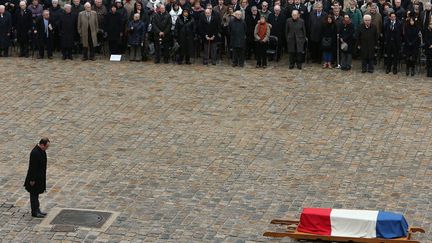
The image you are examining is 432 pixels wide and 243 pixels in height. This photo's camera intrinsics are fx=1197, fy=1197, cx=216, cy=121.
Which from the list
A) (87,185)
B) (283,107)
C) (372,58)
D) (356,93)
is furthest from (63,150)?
(372,58)

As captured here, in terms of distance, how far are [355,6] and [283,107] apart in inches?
226

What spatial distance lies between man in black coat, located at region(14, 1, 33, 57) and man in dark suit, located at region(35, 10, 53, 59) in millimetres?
335

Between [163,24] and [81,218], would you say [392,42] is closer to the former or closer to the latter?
[163,24]

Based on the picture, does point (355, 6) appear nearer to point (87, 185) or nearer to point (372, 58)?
point (372, 58)

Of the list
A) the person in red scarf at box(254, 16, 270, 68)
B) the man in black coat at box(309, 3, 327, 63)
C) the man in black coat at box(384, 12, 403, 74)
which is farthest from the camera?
the man in black coat at box(309, 3, 327, 63)

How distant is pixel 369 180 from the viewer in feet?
74.8

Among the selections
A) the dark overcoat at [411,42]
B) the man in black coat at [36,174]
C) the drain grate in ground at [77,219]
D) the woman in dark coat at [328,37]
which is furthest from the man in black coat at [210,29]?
the man in black coat at [36,174]

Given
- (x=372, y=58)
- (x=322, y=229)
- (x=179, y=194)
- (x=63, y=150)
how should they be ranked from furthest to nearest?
(x=372, y=58), (x=63, y=150), (x=179, y=194), (x=322, y=229)

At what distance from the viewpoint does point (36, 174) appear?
20719mm

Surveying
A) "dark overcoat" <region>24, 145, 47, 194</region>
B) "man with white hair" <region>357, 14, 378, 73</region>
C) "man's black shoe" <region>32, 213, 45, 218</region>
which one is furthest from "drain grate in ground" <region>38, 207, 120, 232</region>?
"man with white hair" <region>357, 14, 378, 73</region>

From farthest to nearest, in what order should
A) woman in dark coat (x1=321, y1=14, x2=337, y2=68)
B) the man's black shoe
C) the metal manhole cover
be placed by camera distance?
Answer: 1. woman in dark coat (x1=321, y1=14, x2=337, y2=68)
2. the man's black shoe
3. the metal manhole cover

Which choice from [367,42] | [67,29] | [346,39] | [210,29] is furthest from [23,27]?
[367,42]

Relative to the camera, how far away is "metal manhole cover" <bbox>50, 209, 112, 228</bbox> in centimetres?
2055

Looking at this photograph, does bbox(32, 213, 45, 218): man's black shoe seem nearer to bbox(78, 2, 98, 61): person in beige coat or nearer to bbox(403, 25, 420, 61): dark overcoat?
bbox(78, 2, 98, 61): person in beige coat
